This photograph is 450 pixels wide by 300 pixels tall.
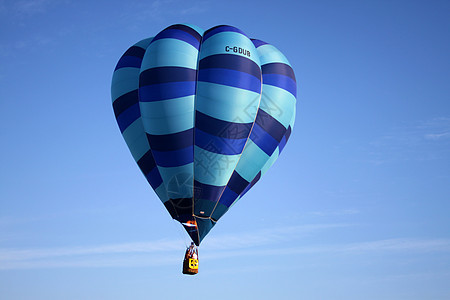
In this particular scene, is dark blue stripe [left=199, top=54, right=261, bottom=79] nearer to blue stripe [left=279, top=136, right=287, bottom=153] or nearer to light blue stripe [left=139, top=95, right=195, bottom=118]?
light blue stripe [left=139, top=95, right=195, bottom=118]

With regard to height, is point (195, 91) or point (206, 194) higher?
point (195, 91)

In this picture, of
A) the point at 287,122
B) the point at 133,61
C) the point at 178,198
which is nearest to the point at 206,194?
the point at 178,198

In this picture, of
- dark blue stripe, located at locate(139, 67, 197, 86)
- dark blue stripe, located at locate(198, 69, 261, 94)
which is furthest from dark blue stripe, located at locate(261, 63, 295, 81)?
dark blue stripe, located at locate(139, 67, 197, 86)

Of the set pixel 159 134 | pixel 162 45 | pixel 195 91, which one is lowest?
pixel 159 134

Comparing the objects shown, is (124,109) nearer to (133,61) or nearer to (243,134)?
(133,61)

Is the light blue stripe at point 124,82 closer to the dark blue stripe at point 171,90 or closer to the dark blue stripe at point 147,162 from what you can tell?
the dark blue stripe at point 171,90

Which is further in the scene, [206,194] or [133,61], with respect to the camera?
[133,61]

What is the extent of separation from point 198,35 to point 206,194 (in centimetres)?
626

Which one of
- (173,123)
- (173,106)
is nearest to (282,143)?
(173,123)

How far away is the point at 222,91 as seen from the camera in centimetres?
2281

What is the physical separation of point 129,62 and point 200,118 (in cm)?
433

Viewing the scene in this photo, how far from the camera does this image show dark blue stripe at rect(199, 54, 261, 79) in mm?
23047

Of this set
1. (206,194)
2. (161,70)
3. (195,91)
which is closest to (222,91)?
(195,91)

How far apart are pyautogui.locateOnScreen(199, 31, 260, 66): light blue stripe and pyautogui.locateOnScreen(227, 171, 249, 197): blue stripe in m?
4.43
